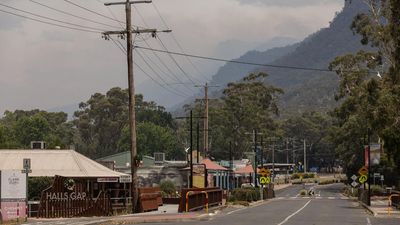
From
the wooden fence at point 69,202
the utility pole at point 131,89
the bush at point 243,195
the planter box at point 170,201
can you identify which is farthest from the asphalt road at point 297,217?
the bush at point 243,195

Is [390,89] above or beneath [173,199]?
above

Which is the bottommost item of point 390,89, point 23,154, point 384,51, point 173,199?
point 173,199

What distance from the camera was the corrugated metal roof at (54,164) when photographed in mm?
49844

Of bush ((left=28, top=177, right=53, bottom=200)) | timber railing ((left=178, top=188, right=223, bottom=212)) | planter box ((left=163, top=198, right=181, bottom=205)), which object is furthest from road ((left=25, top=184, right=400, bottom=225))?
bush ((left=28, top=177, right=53, bottom=200))

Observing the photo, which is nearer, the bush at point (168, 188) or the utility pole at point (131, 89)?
the utility pole at point (131, 89)

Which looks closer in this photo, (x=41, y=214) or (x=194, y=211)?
Result: (x=41, y=214)

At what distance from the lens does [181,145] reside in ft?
547

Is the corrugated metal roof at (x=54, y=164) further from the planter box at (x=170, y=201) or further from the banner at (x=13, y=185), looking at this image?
the banner at (x=13, y=185)

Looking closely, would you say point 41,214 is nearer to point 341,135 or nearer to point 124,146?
point 341,135

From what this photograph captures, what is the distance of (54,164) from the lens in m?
51.0

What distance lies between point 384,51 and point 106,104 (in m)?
101

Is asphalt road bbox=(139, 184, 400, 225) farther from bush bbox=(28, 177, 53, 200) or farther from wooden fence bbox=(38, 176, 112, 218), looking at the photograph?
bush bbox=(28, 177, 53, 200)

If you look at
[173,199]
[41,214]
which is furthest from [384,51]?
[41,214]

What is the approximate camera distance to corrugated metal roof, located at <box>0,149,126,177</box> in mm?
49844
